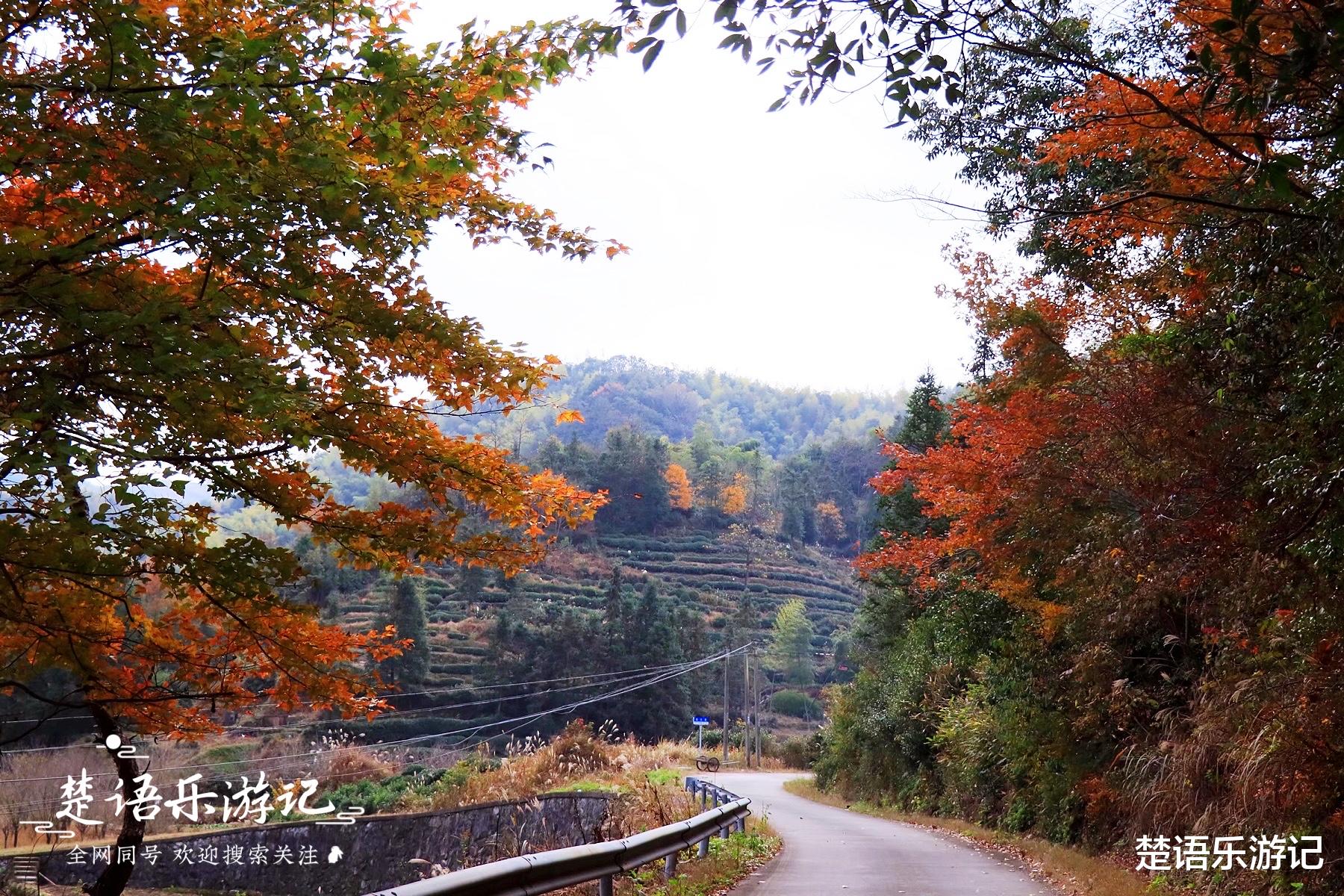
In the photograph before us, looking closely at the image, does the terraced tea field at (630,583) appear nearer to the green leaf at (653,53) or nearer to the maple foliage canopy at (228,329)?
the maple foliage canopy at (228,329)

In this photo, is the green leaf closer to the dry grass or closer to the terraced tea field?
the dry grass

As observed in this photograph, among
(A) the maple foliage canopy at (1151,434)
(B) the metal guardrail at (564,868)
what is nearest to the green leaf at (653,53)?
(A) the maple foliage canopy at (1151,434)

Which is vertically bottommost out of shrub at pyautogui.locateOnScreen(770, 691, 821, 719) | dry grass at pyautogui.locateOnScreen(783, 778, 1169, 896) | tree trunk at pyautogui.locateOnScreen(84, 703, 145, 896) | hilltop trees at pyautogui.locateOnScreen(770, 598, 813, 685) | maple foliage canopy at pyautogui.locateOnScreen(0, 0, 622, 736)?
shrub at pyautogui.locateOnScreen(770, 691, 821, 719)

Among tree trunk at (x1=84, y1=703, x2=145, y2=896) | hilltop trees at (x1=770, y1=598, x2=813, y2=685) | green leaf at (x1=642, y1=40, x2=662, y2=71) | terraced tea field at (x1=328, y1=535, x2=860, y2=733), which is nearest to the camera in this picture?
green leaf at (x1=642, y1=40, x2=662, y2=71)

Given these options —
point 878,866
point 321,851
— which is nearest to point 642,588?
point 321,851

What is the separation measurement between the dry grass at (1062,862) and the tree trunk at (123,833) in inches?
356

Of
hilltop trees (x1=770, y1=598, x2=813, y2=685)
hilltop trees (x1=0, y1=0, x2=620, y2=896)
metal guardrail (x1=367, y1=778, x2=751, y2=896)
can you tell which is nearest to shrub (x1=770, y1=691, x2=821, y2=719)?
hilltop trees (x1=770, y1=598, x2=813, y2=685)

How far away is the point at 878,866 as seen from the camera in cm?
1248

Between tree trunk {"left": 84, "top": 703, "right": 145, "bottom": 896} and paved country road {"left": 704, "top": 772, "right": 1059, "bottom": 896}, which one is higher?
tree trunk {"left": 84, "top": 703, "right": 145, "bottom": 896}

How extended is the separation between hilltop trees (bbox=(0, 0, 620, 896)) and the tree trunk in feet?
0.42

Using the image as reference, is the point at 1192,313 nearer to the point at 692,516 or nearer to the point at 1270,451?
the point at 1270,451

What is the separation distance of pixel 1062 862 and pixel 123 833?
1069 centimetres

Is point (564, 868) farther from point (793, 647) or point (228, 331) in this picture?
point (793, 647)

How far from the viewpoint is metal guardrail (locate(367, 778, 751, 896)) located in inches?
173
